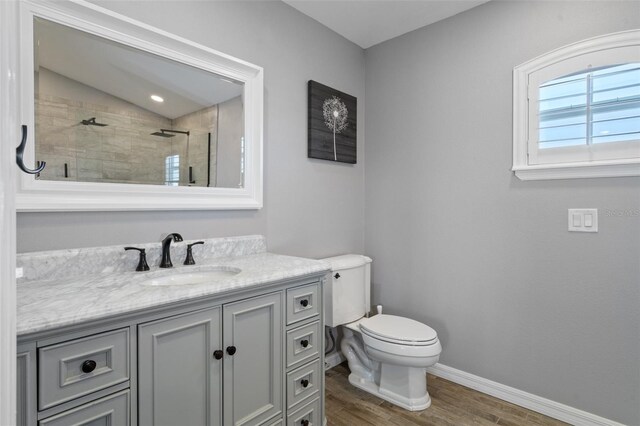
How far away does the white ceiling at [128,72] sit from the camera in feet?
4.34

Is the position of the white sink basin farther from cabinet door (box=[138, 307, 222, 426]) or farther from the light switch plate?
the light switch plate

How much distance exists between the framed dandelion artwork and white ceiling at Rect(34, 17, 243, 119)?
61cm

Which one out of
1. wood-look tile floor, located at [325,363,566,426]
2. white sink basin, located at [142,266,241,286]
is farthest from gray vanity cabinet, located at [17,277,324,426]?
wood-look tile floor, located at [325,363,566,426]

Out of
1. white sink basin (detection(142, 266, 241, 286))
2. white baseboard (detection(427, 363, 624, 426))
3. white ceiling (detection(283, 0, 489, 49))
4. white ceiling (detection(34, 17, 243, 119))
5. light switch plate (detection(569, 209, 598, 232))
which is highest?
white ceiling (detection(283, 0, 489, 49))

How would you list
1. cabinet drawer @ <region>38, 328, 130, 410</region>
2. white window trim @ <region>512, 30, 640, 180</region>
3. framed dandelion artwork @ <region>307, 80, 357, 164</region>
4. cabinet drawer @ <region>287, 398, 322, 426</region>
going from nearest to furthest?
cabinet drawer @ <region>38, 328, 130, 410</region> → cabinet drawer @ <region>287, 398, 322, 426</region> → white window trim @ <region>512, 30, 640, 180</region> → framed dandelion artwork @ <region>307, 80, 357, 164</region>

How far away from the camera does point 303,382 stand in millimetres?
1586

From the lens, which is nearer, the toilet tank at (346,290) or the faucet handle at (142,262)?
the faucet handle at (142,262)

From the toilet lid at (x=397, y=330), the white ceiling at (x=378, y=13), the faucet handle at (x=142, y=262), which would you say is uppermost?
the white ceiling at (x=378, y=13)

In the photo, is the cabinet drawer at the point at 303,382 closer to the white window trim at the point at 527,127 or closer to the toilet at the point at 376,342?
the toilet at the point at 376,342

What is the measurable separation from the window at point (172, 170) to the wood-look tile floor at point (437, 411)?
156cm

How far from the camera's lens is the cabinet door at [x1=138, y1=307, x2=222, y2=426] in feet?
3.46

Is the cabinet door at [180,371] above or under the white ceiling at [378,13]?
under

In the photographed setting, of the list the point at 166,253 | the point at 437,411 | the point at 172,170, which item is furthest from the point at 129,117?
the point at 437,411

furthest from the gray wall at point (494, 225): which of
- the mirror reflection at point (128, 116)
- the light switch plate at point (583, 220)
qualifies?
the mirror reflection at point (128, 116)
